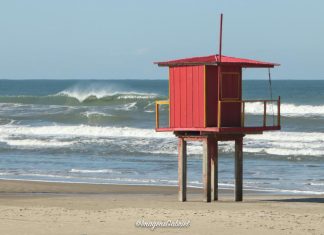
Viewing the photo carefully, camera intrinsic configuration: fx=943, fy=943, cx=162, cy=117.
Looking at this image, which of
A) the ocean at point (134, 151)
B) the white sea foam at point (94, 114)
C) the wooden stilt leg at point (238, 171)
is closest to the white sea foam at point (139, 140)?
the ocean at point (134, 151)

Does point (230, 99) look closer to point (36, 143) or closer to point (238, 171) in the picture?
point (238, 171)

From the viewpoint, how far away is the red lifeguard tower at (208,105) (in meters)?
20.8

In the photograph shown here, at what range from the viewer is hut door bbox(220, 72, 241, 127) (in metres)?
21.0

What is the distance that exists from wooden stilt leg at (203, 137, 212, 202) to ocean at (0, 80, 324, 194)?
12.5 ft

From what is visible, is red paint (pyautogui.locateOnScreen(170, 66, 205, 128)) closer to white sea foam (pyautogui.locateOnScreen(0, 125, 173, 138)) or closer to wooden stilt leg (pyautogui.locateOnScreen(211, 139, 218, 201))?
wooden stilt leg (pyautogui.locateOnScreen(211, 139, 218, 201))

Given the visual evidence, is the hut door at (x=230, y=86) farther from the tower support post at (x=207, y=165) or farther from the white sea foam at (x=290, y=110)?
the white sea foam at (x=290, y=110)

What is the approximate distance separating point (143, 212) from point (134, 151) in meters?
19.6

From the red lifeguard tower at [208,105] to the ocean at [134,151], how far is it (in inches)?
151

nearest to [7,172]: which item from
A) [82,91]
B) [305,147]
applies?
[305,147]

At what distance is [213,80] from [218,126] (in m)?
1.05

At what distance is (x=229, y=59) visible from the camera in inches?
832

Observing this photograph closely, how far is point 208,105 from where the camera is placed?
2091cm

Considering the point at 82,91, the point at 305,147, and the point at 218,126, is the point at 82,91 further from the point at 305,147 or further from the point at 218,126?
the point at 218,126

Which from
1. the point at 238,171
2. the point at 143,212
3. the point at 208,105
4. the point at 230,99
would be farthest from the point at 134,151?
the point at 143,212
